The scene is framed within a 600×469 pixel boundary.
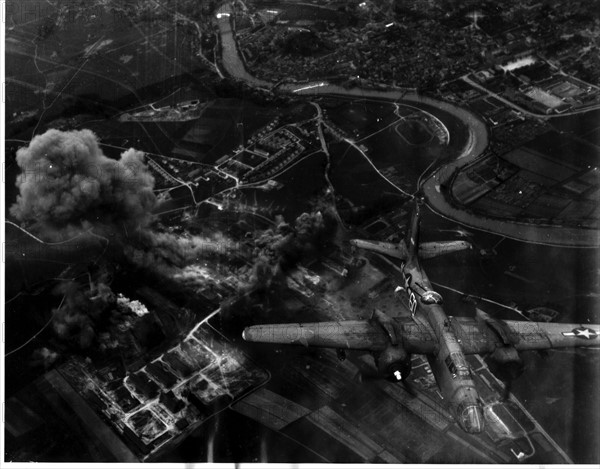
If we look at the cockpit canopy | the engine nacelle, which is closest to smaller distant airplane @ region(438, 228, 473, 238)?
the cockpit canopy

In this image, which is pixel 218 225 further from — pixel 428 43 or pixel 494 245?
pixel 428 43

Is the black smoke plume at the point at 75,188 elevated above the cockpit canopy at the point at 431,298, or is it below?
above

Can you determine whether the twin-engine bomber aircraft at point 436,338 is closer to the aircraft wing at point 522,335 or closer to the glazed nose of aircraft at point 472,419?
the aircraft wing at point 522,335

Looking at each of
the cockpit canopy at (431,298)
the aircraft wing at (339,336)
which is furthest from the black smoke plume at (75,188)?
the cockpit canopy at (431,298)

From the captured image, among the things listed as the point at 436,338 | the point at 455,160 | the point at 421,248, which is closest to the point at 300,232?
the point at 421,248

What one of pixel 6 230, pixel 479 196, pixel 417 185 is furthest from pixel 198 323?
pixel 479 196

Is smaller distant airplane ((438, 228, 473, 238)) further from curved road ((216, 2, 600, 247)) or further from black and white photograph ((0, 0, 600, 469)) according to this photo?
curved road ((216, 2, 600, 247))

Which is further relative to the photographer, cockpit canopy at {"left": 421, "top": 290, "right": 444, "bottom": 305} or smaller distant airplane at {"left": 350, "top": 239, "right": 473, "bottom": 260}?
smaller distant airplane at {"left": 350, "top": 239, "right": 473, "bottom": 260}

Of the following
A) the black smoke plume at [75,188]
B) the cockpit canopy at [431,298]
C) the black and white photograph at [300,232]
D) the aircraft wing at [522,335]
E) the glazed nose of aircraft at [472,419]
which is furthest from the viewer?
the black smoke plume at [75,188]
